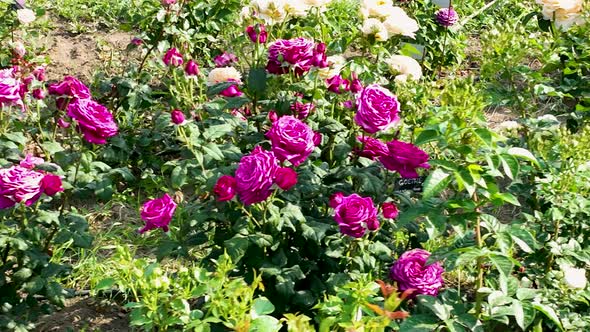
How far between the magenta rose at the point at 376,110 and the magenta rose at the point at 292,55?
0.29 metres

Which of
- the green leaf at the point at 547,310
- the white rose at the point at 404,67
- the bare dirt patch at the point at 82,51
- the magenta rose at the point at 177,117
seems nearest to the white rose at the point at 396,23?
the white rose at the point at 404,67

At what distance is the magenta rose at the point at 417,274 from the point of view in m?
2.62

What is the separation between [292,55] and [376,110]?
0.38 metres

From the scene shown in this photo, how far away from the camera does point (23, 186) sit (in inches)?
103

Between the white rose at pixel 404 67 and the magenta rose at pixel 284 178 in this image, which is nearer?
the magenta rose at pixel 284 178

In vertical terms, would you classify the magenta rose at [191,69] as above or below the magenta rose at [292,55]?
below

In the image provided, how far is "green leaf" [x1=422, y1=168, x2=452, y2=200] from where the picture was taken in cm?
237

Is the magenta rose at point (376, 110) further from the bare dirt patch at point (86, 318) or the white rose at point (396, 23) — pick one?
the bare dirt patch at point (86, 318)

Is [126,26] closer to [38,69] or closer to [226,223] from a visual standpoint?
[38,69]

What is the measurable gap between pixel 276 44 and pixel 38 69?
48.9 inches

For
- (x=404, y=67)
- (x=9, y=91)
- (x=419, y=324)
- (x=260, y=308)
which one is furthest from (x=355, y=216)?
(x=9, y=91)

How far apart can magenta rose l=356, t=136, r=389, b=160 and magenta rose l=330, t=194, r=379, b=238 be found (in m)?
0.25

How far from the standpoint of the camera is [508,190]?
126 inches

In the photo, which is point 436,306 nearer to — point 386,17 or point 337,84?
point 337,84
